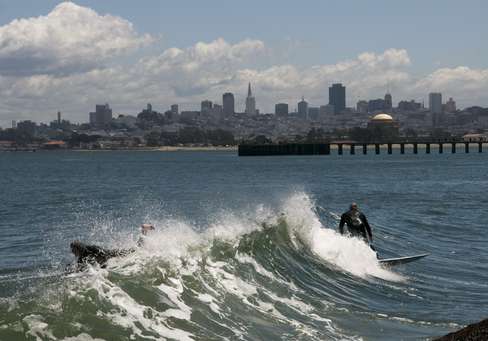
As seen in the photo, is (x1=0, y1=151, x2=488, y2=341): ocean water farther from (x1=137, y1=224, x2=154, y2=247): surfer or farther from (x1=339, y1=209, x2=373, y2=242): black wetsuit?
(x1=339, y1=209, x2=373, y2=242): black wetsuit

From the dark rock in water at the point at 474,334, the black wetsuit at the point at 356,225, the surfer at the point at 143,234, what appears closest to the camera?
the dark rock in water at the point at 474,334

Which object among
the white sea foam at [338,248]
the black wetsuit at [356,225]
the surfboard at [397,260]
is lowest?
the surfboard at [397,260]

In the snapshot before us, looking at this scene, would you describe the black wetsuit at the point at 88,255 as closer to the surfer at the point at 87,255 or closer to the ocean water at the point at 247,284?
the surfer at the point at 87,255

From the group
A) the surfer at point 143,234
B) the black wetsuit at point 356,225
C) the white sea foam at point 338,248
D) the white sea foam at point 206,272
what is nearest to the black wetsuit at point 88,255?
the white sea foam at point 206,272

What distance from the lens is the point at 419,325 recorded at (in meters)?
15.1

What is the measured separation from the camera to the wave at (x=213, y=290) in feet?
40.0

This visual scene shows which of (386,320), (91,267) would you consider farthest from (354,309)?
(91,267)


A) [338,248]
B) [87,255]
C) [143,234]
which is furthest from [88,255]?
[338,248]

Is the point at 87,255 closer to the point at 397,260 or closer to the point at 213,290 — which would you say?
the point at 213,290

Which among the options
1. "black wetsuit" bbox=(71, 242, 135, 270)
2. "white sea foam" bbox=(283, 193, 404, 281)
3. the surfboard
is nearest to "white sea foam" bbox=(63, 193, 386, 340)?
"white sea foam" bbox=(283, 193, 404, 281)

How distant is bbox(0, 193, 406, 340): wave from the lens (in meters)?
12.2

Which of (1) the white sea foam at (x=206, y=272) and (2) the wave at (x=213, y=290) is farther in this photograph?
(1) the white sea foam at (x=206, y=272)

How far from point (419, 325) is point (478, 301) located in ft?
10.1

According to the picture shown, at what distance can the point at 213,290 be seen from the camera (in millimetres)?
15531
